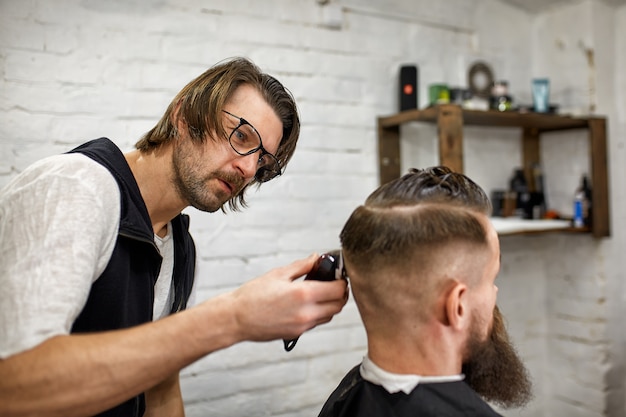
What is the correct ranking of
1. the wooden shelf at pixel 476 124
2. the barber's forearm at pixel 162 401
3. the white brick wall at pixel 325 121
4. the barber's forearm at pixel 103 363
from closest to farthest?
the barber's forearm at pixel 103 363 < the barber's forearm at pixel 162 401 < the white brick wall at pixel 325 121 < the wooden shelf at pixel 476 124

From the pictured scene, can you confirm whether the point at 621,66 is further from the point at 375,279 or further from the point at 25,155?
the point at 25,155

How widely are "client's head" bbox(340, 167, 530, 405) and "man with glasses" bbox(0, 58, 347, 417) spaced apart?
111 mm

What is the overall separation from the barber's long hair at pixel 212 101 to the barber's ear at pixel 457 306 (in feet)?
2.32

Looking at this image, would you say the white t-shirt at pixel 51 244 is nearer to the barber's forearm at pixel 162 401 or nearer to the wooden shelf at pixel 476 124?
the barber's forearm at pixel 162 401

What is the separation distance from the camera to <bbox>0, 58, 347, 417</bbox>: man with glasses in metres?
0.87

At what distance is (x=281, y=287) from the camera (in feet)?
3.09

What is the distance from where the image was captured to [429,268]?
1047 millimetres

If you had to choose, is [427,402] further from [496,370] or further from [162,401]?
[162,401]

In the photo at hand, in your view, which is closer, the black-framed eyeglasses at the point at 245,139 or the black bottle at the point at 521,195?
the black-framed eyeglasses at the point at 245,139

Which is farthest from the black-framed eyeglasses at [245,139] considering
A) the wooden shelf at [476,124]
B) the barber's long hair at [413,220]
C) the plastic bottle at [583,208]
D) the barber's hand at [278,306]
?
the plastic bottle at [583,208]

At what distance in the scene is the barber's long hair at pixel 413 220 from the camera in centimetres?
105

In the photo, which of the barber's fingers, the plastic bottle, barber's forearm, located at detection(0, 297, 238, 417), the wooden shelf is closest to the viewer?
barber's forearm, located at detection(0, 297, 238, 417)

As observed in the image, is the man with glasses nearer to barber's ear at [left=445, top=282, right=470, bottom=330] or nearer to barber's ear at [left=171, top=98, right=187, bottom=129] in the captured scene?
barber's ear at [left=171, top=98, right=187, bottom=129]

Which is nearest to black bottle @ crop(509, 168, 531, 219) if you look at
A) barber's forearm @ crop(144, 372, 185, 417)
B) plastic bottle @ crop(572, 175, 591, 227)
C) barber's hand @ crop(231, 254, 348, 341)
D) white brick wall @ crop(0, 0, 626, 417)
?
white brick wall @ crop(0, 0, 626, 417)
